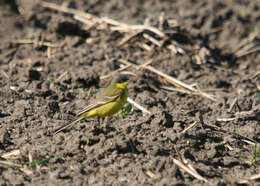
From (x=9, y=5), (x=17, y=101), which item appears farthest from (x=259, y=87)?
(x=9, y=5)

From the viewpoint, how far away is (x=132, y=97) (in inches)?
340

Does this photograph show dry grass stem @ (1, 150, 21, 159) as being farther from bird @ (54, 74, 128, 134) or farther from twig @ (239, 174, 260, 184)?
twig @ (239, 174, 260, 184)

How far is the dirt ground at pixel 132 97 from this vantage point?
5859 millimetres

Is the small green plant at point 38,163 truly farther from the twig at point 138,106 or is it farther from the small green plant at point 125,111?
the twig at point 138,106

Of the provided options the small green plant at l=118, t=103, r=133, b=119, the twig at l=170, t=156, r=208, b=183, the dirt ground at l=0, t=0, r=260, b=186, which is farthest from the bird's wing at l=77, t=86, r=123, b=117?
the twig at l=170, t=156, r=208, b=183

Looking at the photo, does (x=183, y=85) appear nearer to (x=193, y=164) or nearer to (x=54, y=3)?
(x=193, y=164)

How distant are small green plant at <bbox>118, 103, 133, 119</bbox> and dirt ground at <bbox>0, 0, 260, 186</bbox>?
0.37 feet

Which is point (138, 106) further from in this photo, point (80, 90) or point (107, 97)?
point (80, 90)

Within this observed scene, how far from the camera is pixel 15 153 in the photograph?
6129mm

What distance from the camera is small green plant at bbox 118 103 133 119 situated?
7746 millimetres

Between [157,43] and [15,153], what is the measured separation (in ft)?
17.8

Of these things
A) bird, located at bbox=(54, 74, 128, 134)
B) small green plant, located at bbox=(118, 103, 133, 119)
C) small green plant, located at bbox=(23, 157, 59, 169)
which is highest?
bird, located at bbox=(54, 74, 128, 134)

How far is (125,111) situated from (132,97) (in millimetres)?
882

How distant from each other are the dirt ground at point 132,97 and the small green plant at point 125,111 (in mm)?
112
